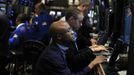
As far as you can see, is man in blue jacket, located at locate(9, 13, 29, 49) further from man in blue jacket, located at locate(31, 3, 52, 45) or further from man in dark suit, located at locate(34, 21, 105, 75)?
man in dark suit, located at locate(34, 21, 105, 75)

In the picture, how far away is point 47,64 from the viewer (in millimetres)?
2867

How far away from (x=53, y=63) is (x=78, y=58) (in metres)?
0.79

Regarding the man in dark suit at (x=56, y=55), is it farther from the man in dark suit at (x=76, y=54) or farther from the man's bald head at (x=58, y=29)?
the man in dark suit at (x=76, y=54)

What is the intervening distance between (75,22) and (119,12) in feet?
1.46

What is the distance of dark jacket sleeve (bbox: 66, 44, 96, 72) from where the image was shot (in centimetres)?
353

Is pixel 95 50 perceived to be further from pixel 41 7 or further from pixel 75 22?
pixel 41 7

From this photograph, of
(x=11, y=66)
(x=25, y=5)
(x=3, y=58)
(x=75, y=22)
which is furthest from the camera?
(x=25, y=5)

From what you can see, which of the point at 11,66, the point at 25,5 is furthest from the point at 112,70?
the point at 25,5

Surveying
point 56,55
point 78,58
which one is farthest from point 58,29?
point 78,58

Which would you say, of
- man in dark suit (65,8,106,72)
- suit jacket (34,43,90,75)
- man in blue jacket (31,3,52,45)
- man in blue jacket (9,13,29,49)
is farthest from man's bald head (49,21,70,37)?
man in blue jacket (9,13,29,49)

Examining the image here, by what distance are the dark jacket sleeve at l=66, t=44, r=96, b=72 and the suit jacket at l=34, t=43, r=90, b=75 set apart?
1.84 feet

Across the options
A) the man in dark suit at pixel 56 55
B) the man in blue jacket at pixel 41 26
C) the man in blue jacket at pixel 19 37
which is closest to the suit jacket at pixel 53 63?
the man in dark suit at pixel 56 55

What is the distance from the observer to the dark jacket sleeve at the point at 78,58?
353cm

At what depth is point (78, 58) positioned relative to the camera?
3604 millimetres
